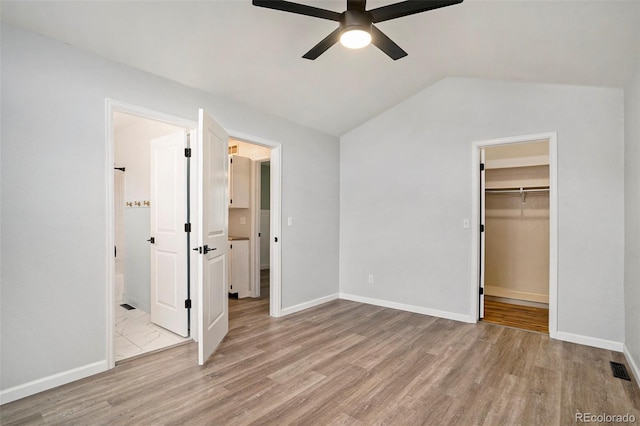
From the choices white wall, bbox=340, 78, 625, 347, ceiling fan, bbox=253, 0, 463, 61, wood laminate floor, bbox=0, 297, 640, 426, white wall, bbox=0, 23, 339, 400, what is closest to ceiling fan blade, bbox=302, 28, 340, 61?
ceiling fan, bbox=253, 0, 463, 61

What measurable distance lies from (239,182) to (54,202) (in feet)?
9.71

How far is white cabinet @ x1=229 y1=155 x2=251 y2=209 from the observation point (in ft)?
17.0

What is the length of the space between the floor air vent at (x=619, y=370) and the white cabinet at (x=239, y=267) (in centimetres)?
439

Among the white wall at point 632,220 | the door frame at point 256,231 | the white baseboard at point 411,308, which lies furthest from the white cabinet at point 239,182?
the white wall at point 632,220

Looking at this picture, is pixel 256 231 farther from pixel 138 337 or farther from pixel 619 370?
pixel 619 370

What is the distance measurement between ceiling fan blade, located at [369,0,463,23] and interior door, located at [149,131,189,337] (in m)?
2.23

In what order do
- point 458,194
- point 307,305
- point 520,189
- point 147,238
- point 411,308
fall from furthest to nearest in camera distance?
point 520,189 < point 307,305 < point 411,308 < point 147,238 < point 458,194

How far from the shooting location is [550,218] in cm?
349

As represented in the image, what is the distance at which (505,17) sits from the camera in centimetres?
256

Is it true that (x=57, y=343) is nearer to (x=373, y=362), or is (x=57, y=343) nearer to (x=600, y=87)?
(x=373, y=362)

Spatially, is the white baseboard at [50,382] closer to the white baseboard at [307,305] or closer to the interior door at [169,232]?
the interior door at [169,232]

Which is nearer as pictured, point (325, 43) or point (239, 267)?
point (325, 43)

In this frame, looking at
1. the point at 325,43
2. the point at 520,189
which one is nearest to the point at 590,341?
the point at 520,189

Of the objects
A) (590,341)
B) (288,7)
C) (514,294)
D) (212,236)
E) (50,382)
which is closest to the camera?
(288,7)
